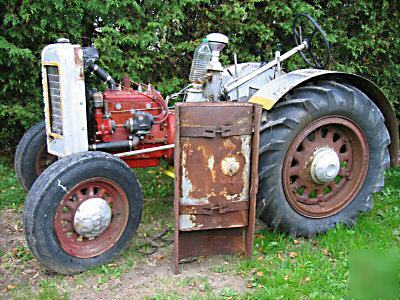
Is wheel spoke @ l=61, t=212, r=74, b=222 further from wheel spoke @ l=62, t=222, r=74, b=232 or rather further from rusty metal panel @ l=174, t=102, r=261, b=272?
rusty metal panel @ l=174, t=102, r=261, b=272

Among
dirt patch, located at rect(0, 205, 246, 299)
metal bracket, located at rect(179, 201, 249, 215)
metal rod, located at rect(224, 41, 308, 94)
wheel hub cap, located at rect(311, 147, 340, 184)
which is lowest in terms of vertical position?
dirt patch, located at rect(0, 205, 246, 299)

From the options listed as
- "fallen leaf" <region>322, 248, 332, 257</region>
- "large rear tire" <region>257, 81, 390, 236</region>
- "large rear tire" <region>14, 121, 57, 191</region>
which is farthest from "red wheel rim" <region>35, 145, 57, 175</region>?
"fallen leaf" <region>322, 248, 332, 257</region>

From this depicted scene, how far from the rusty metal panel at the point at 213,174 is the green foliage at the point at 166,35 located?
2624 millimetres

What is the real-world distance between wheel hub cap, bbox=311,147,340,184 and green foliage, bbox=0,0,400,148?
8.33 feet

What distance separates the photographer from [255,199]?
3.58 meters

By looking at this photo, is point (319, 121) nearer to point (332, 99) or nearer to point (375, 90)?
point (332, 99)

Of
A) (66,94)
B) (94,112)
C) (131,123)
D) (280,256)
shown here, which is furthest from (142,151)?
(280,256)

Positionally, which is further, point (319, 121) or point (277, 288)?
point (319, 121)

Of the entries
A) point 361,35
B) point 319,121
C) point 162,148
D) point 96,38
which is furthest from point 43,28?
point 361,35

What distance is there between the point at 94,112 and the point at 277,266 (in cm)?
197

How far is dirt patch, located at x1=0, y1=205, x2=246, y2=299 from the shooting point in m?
3.26

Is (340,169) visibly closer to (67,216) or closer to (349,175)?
(349,175)

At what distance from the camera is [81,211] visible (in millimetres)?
3443

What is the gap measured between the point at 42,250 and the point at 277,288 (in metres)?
1.66
